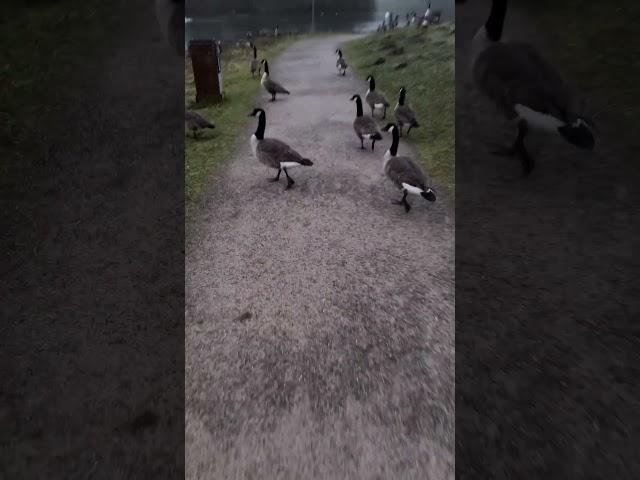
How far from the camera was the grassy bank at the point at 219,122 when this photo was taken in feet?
21.6

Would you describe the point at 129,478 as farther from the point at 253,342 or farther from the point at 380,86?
the point at 380,86

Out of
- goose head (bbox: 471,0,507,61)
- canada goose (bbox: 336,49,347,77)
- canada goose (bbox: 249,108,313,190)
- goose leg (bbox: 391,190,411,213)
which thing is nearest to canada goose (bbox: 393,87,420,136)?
goose head (bbox: 471,0,507,61)

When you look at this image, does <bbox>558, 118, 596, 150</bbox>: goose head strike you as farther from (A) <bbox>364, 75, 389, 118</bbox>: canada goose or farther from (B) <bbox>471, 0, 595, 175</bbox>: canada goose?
(A) <bbox>364, 75, 389, 118</bbox>: canada goose

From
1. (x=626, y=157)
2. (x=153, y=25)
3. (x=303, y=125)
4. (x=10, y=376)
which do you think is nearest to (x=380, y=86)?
(x=303, y=125)

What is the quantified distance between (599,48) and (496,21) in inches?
91.4

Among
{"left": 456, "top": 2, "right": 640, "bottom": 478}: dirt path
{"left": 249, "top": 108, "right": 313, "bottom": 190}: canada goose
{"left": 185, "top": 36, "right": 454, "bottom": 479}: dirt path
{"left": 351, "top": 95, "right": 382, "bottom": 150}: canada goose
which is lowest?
{"left": 185, "top": 36, "right": 454, "bottom": 479}: dirt path

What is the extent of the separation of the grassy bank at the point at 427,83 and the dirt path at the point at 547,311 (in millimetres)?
365

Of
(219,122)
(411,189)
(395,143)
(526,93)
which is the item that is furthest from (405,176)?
(219,122)

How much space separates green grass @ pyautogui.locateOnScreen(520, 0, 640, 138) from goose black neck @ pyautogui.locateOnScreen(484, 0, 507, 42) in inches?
61.5

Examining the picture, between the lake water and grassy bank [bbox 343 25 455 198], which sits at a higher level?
the lake water

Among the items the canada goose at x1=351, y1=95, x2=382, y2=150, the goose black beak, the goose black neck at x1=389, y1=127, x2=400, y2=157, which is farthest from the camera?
the canada goose at x1=351, y1=95, x2=382, y2=150

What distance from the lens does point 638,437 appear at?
255cm

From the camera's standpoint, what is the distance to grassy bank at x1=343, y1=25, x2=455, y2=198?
240 inches

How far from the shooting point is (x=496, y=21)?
6.92 metres
